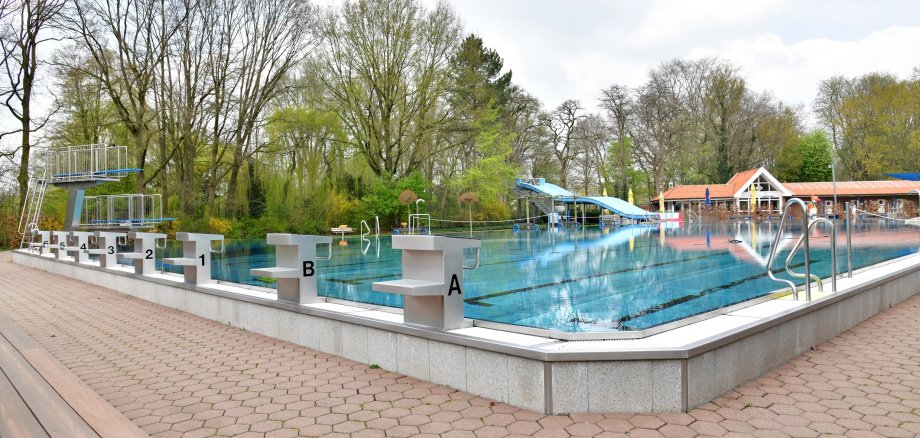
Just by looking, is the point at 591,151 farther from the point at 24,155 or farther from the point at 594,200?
the point at 24,155

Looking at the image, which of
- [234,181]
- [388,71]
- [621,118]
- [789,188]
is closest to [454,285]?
[234,181]

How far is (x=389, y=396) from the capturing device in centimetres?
332

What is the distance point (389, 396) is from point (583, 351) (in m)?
1.24

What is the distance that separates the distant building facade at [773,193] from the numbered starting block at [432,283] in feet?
121

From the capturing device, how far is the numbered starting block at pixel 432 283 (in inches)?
141

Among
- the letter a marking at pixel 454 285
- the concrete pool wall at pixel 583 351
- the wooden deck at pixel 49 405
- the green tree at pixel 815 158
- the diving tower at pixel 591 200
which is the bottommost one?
the wooden deck at pixel 49 405

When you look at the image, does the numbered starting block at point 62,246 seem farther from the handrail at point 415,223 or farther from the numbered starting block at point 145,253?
the handrail at point 415,223

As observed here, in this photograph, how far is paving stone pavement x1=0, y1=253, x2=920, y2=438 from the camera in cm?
274

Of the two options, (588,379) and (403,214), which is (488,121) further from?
(588,379)

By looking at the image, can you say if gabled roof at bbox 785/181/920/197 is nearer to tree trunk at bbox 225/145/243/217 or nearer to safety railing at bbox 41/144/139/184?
tree trunk at bbox 225/145/243/217

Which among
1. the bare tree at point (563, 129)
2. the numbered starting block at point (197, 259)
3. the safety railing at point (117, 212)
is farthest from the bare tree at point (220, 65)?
the bare tree at point (563, 129)

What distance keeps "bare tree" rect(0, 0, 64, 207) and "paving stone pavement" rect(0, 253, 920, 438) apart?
18.2 m

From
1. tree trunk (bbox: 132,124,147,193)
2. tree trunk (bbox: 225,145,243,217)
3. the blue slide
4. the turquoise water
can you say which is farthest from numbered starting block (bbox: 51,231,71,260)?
the blue slide

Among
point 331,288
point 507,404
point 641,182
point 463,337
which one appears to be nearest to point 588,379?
point 507,404
